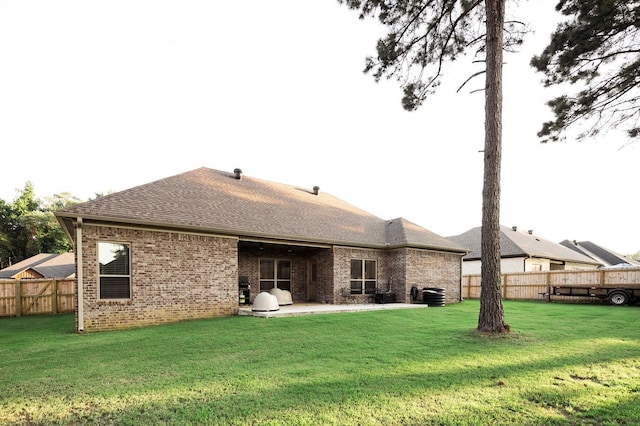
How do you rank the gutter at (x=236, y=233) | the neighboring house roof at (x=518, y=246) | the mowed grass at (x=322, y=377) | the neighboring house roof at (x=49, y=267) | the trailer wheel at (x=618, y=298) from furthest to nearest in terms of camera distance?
the neighboring house roof at (x=518, y=246) < the neighboring house roof at (x=49, y=267) < the trailer wheel at (x=618, y=298) < the gutter at (x=236, y=233) < the mowed grass at (x=322, y=377)

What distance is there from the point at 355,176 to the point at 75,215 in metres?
22.9

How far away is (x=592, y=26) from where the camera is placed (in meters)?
8.66

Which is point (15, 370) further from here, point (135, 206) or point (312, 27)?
point (312, 27)

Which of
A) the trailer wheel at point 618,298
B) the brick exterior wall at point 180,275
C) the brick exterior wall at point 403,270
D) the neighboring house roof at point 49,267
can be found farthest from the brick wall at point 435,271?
the neighboring house roof at point 49,267

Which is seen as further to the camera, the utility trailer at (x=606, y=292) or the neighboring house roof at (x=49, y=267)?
the neighboring house roof at (x=49, y=267)

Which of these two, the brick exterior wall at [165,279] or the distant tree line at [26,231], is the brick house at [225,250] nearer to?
the brick exterior wall at [165,279]

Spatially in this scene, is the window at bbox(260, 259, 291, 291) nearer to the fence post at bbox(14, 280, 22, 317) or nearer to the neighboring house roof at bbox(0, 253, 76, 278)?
the fence post at bbox(14, 280, 22, 317)

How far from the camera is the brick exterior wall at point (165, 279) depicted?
8.65 m

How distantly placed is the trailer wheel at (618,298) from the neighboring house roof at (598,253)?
20505 mm

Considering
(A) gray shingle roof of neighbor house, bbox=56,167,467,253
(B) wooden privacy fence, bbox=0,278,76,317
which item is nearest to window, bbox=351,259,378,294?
(A) gray shingle roof of neighbor house, bbox=56,167,467,253

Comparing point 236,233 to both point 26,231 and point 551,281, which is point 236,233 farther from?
point 26,231

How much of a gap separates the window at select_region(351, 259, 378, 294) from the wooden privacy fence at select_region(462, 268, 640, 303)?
8.09 meters

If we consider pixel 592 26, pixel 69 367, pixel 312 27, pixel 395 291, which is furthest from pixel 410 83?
pixel 69 367

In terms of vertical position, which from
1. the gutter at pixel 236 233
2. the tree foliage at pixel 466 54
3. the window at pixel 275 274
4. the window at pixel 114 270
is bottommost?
the window at pixel 275 274
